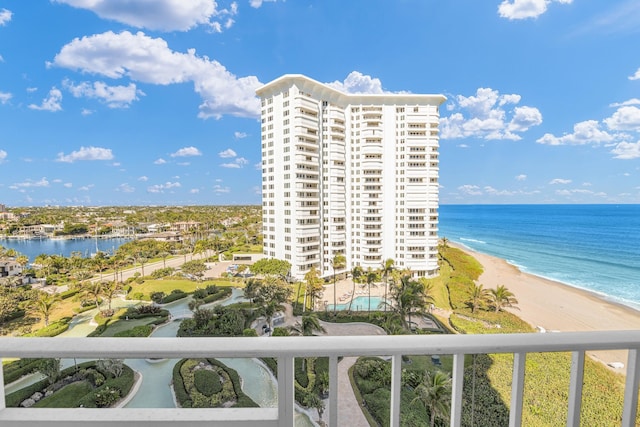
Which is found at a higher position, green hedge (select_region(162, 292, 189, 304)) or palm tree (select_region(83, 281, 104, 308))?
palm tree (select_region(83, 281, 104, 308))

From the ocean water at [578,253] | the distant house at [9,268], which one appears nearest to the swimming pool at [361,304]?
the ocean water at [578,253]

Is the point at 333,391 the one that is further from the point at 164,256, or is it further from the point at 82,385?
the point at 164,256

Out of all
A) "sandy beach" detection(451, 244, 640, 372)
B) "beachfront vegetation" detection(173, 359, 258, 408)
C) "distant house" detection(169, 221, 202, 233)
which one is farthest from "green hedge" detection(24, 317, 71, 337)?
"sandy beach" detection(451, 244, 640, 372)

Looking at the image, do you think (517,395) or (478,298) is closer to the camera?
(517,395)

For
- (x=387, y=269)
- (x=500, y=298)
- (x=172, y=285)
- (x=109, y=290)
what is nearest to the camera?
(x=500, y=298)

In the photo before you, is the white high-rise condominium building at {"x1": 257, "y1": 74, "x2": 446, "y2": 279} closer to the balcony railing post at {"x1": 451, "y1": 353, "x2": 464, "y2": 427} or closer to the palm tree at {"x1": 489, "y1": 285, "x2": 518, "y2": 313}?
the palm tree at {"x1": 489, "y1": 285, "x2": 518, "y2": 313}

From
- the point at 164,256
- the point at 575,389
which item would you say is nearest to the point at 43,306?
the point at 164,256

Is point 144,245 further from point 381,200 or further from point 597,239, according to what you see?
point 597,239
